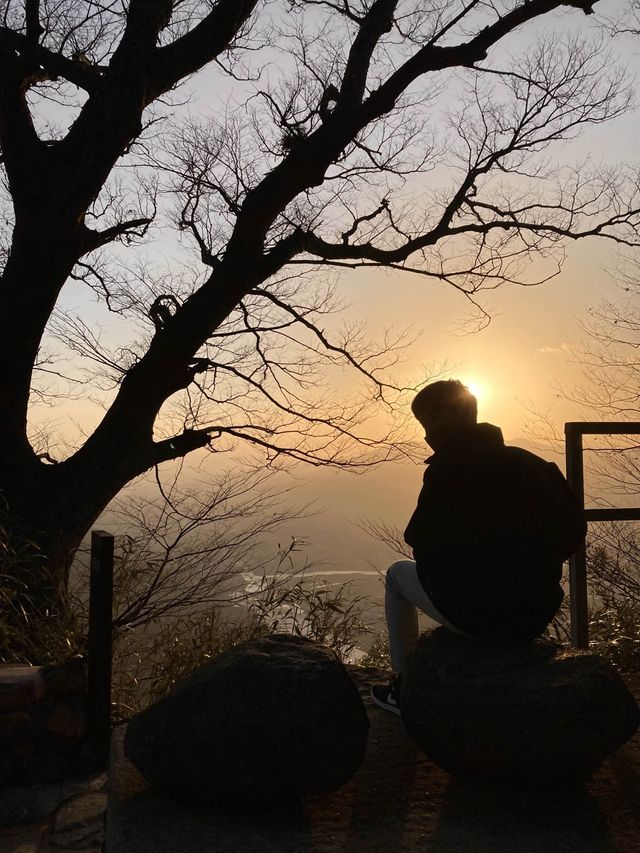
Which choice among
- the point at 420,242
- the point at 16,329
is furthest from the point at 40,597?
the point at 420,242

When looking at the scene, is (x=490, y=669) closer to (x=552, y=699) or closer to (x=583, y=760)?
(x=552, y=699)

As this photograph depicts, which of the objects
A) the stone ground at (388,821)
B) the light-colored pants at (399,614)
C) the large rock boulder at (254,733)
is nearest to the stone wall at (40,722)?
the stone ground at (388,821)

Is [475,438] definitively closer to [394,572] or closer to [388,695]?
[394,572]

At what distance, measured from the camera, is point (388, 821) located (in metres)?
2.76

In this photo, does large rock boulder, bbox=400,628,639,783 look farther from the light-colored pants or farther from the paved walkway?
the light-colored pants

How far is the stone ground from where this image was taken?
256 cm

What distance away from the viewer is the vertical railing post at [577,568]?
495 cm

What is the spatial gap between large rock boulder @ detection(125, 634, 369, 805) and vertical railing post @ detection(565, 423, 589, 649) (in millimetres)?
2525

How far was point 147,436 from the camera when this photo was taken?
662 cm

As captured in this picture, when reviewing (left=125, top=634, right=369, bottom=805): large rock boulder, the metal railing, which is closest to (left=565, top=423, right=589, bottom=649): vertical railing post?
the metal railing

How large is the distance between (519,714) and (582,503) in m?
2.47

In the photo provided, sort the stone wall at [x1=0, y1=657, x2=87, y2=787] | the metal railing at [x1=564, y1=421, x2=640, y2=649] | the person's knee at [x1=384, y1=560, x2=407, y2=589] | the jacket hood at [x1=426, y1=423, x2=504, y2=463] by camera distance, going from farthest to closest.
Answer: the metal railing at [x1=564, y1=421, x2=640, y2=649], the stone wall at [x1=0, y1=657, x2=87, y2=787], the person's knee at [x1=384, y1=560, x2=407, y2=589], the jacket hood at [x1=426, y1=423, x2=504, y2=463]

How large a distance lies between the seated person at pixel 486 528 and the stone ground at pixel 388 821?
2.07ft

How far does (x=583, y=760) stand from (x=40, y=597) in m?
3.97
